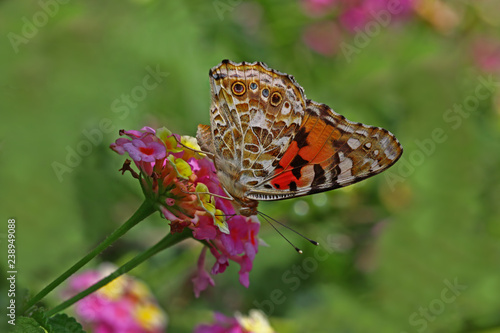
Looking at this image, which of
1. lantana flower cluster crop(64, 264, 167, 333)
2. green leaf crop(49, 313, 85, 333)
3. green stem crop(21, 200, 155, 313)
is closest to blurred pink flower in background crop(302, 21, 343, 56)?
lantana flower cluster crop(64, 264, 167, 333)

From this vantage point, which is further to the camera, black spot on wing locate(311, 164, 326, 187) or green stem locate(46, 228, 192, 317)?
black spot on wing locate(311, 164, 326, 187)

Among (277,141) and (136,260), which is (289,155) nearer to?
(277,141)

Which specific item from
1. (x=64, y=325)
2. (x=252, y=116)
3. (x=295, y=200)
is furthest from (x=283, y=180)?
(x=295, y=200)

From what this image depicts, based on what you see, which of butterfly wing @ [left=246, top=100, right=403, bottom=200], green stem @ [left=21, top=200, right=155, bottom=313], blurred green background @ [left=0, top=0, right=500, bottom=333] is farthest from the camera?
blurred green background @ [left=0, top=0, right=500, bottom=333]

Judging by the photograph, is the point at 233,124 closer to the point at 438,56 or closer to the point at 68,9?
the point at 68,9

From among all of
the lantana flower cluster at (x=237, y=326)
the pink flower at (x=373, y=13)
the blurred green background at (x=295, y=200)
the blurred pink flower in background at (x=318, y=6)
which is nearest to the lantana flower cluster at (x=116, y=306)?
the blurred green background at (x=295, y=200)

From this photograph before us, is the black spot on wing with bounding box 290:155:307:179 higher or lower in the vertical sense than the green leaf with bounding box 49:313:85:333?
higher

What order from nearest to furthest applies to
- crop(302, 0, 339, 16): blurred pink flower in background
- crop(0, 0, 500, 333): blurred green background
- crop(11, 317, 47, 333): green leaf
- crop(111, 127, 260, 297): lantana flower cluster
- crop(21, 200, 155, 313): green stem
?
crop(11, 317, 47, 333): green leaf
crop(21, 200, 155, 313): green stem
crop(111, 127, 260, 297): lantana flower cluster
crop(0, 0, 500, 333): blurred green background
crop(302, 0, 339, 16): blurred pink flower in background

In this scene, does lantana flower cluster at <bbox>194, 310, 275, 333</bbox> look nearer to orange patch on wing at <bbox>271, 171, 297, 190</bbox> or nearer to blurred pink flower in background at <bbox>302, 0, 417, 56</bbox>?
orange patch on wing at <bbox>271, 171, 297, 190</bbox>

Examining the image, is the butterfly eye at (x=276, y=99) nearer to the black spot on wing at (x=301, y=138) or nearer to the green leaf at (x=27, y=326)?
the black spot on wing at (x=301, y=138)
